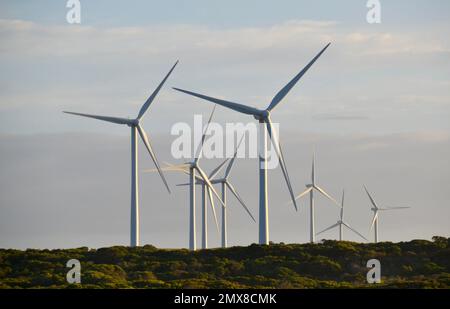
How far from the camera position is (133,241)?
443 feet

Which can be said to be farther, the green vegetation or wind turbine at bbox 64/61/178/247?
wind turbine at bbox 64/61/178/247

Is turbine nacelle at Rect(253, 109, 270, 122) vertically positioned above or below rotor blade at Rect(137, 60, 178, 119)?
below

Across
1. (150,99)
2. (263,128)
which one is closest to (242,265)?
(263,128)

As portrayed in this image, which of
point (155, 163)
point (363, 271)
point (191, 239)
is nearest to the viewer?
point (363, 271)

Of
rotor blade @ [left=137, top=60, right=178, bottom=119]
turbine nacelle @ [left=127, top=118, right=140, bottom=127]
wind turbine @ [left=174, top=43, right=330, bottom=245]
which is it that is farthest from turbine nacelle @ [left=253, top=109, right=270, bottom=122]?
turbine nacelle @ [left=127, top=118, right=140, bottom=127]

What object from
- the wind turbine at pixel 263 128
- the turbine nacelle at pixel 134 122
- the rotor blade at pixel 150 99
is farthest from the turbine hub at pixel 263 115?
the turbine nacelle at pixel 134 122

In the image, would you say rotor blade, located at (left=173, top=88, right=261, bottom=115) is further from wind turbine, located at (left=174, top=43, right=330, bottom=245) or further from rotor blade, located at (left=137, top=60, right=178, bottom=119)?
rotor blade, located at (left=137, top=60, right=178, bottom=119)

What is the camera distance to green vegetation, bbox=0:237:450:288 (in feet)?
343

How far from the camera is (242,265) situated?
11688cm

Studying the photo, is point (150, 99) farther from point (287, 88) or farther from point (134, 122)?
point (287, 88)

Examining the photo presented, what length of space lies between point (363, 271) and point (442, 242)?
17.7m
